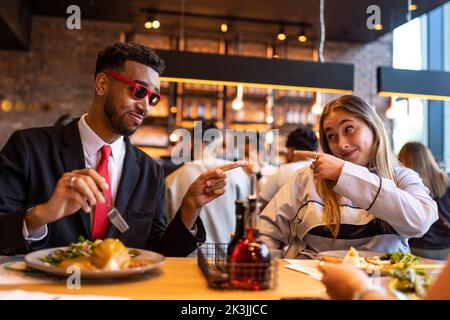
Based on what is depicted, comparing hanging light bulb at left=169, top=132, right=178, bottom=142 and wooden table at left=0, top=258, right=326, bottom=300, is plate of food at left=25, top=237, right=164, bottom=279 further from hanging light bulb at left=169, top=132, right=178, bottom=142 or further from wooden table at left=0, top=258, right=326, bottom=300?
hanging light bulb at left=169, top=132, right=178, bottom=142

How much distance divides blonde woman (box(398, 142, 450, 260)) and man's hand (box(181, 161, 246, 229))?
7.22 feet

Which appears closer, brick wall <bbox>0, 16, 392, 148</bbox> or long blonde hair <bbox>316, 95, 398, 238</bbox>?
long blonde hair <bbox>316, 95, 398, 238</bbox>

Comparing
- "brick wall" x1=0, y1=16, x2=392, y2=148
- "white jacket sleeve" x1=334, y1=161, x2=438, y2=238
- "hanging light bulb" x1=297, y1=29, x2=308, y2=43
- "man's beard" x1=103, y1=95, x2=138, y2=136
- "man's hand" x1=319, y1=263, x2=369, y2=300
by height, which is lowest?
"man's hand" x1=319, y1=263, x2=369, y2=300

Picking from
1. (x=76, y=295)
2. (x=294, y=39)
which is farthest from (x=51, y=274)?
(x=294, y=39)

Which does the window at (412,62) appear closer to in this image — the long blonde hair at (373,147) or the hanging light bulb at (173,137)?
the hanging light bulb at (173,137)

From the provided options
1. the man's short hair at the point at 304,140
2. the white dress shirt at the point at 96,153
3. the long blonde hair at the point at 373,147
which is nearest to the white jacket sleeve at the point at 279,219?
the long blonde hair at the point at 373,147

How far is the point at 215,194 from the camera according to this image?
66.9 inches

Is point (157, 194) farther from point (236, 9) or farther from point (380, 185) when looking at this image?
point (236, 9)

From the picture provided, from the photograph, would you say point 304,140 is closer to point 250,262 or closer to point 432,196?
point 432,196

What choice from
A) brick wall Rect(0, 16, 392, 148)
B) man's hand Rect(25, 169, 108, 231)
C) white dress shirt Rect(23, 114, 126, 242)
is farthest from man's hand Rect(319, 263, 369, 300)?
brick wall Rect(0, 16, 392, 148)

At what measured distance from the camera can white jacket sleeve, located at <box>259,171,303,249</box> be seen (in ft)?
6.57

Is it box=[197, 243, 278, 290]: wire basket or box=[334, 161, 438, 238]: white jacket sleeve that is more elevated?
box=[334, 161, 438, 238]: white jacket sleeve

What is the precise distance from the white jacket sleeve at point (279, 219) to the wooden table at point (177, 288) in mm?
650

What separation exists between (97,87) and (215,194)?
761 mm
